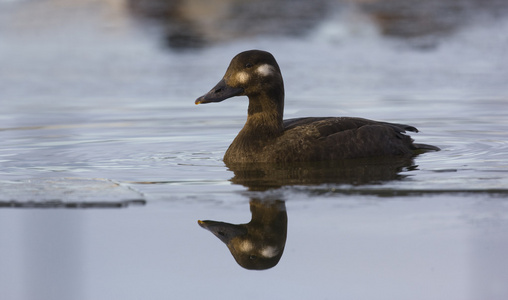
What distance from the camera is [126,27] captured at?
17516 millimetres

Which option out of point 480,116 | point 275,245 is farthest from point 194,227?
point 480,116

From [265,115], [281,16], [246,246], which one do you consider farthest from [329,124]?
[281,16]

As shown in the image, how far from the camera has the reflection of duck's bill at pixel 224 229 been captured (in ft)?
15.1

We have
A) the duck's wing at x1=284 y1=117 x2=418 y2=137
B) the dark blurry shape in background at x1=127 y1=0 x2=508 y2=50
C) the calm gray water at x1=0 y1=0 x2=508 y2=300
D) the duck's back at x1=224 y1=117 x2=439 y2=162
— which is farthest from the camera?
the dark blurry shape in background at x1=127 y1=0 x2=508 y2=50

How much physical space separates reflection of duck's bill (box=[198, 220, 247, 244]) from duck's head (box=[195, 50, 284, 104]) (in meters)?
2.41

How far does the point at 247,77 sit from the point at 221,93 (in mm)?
257

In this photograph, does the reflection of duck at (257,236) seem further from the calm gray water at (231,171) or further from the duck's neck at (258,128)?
the duck's neck at (258,128)

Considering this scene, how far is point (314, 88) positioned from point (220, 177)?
5308 mm

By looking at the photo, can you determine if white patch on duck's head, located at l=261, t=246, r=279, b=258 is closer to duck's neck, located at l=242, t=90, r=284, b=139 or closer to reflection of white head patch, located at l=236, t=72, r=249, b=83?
duck's neck, located at l=242, t=90, r=284, b=139

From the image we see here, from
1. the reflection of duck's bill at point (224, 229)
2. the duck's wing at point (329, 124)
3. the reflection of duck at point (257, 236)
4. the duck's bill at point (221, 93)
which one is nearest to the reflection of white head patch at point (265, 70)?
the duck's bill at point (221, 93)

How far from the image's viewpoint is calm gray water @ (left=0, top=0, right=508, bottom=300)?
4.18 m

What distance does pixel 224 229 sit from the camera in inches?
186

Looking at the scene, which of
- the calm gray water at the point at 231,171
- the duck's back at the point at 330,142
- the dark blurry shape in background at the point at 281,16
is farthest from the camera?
the dark blurry shape in background at the point at 281,16

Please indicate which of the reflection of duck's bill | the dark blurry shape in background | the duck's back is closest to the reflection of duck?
the reflection of duck's bill
